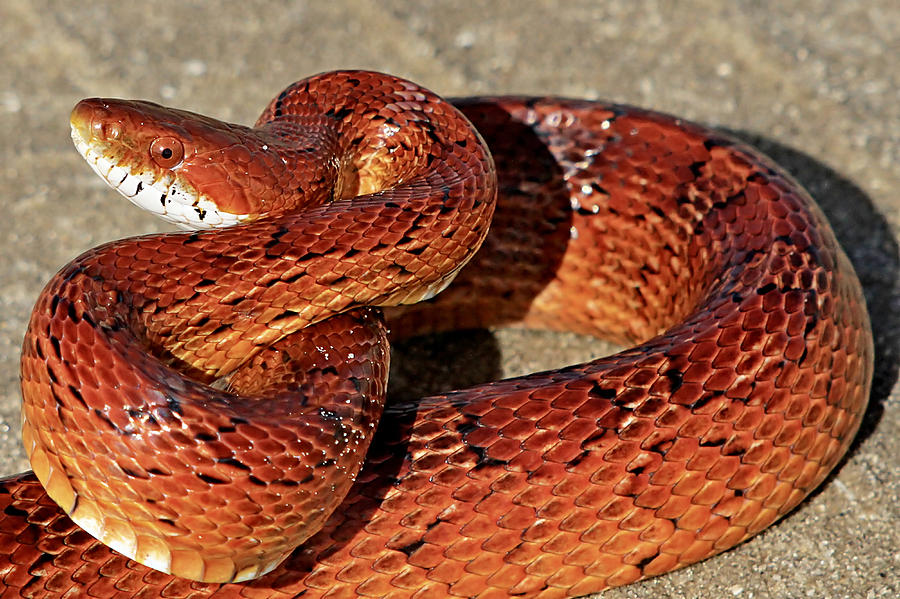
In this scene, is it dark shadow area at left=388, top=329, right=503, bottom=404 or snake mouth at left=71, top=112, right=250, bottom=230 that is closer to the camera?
snake mouth at left=71, top=112, right=250, bottom=230

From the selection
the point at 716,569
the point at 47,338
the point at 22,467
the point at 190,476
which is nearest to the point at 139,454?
the point at 190,476

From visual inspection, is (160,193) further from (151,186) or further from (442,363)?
(442,363)

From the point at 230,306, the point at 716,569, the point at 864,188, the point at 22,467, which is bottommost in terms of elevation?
the point at 716,569

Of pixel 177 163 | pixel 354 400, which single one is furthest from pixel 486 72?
pixel 354 400

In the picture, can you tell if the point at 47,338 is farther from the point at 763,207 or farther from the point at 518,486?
the point at 763,207

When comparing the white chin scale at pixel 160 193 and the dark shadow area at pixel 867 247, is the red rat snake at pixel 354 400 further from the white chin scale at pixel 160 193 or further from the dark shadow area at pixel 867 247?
the dark shadow area at pixel 867 247

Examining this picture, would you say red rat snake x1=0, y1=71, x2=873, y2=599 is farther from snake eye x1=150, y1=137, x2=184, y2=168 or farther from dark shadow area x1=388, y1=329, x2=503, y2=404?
dark shadow area x1=388, y1=329, x2=503, y2=404

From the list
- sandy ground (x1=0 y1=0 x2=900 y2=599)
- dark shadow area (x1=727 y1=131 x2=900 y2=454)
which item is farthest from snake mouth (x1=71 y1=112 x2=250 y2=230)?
dark shadow area (x1=727 y1=131 x2=900 y2=454)
